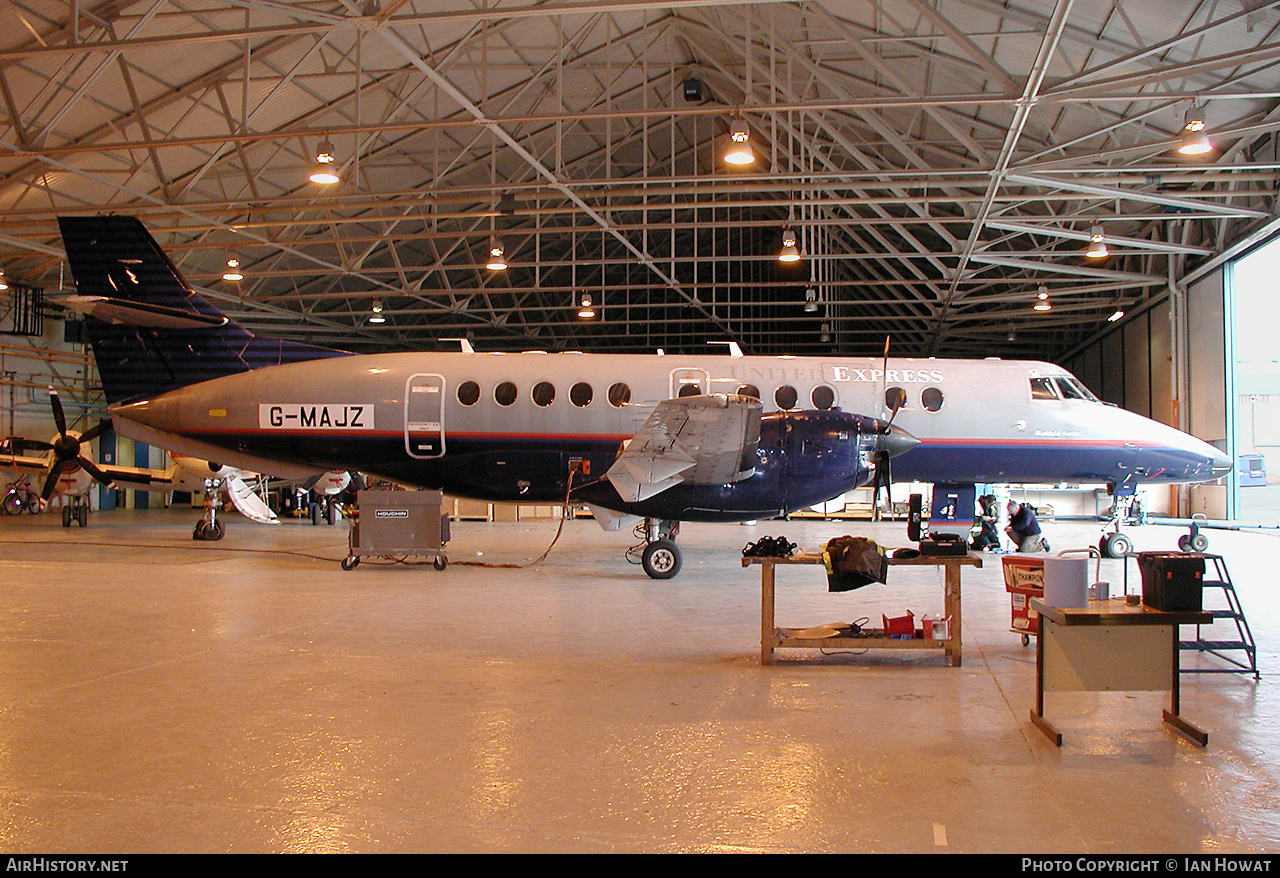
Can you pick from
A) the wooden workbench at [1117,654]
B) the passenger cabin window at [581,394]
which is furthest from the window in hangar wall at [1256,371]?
the wooden workbench at [1117,654]

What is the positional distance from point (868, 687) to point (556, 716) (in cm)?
248

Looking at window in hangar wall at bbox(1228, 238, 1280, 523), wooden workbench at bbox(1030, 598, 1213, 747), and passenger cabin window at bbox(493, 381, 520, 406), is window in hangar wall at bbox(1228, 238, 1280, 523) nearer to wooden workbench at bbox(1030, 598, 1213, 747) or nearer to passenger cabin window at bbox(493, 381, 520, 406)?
passenger cabin window at bbox(493, 381, 520, 406)

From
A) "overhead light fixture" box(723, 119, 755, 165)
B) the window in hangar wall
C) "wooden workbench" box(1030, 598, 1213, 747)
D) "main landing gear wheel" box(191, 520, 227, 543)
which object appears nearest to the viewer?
"wooden workbench" box(1030, 598, 1213, 747)

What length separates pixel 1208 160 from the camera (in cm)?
2080

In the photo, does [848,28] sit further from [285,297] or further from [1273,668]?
[285,297]

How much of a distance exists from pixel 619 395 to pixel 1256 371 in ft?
73.8

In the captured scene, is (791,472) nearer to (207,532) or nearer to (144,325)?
(144,325)

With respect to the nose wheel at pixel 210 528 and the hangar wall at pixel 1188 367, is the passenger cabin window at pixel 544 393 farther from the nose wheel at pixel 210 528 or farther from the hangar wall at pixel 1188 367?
the hangar wall at pixel 1188 367

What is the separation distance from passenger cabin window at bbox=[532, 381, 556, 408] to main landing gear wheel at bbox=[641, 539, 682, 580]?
3.21 meters

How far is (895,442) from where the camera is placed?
1241 centimetres

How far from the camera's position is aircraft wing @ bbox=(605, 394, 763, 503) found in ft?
38.5

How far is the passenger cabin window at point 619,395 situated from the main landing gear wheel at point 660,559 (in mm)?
2657

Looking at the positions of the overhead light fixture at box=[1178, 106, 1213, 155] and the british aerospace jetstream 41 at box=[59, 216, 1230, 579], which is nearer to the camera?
the overhead light fixture at box=[1178, 106, 1213, 155]

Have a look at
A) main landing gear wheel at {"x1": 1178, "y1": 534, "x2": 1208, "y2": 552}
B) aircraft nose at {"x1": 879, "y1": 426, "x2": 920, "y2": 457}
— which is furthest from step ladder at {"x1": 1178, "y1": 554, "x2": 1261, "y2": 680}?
main landing gear wheel at {"x1": 1178, "y1": 534, "x2": 1208, "y2": 552}
